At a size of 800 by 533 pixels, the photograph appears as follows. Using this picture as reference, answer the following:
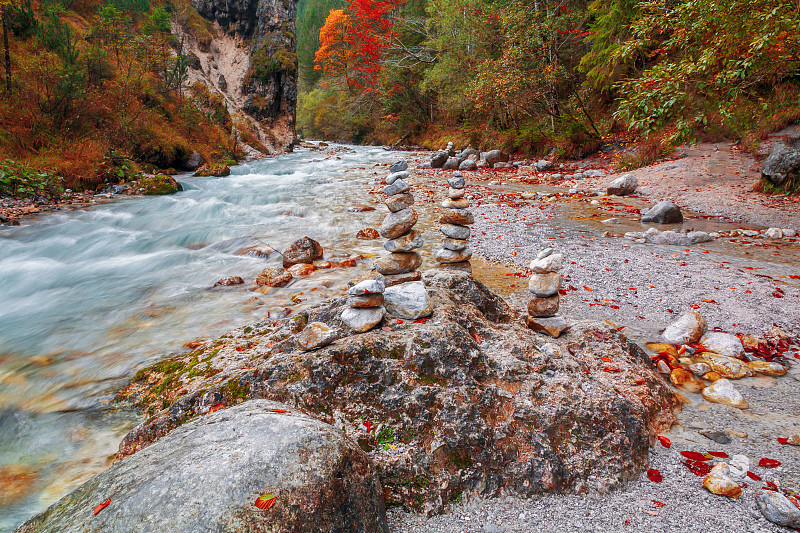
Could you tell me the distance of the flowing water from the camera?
3473 mm

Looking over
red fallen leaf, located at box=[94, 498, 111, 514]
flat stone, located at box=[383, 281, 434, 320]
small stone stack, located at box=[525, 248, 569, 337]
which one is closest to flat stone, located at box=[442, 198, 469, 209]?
small stone stack, located at box=[525, 248, 569, 337]

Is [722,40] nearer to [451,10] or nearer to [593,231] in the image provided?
[593,231]

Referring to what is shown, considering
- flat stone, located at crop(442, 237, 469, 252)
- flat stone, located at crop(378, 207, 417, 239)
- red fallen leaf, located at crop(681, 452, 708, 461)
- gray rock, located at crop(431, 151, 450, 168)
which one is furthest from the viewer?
gray rock, located at crop(431, 151, 450, 168)

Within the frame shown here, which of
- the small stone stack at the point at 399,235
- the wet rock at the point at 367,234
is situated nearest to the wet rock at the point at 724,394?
the small stone stack at the point at 399,235

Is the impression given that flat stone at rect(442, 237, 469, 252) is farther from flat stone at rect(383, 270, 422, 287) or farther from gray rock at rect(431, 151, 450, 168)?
gray rock at rect(431, 151, 450, 168)

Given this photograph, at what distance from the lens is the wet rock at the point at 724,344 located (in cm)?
391

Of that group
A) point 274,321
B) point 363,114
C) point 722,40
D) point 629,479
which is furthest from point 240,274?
point 363,114

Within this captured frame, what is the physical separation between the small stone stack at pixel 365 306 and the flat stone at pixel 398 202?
184 cm

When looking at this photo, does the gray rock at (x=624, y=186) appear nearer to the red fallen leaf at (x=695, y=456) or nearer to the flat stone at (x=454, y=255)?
the flat stone at (x=454, y=255)

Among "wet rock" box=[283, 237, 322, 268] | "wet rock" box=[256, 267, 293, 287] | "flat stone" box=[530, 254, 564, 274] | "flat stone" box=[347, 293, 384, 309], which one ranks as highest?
"flat stone" box=[530, 254, 564, 274]

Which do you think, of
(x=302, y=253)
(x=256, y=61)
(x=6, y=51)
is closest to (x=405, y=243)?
(x=302, y=253)

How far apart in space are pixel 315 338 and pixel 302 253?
211 inches

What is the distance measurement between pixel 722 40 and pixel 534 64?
45.7 ft

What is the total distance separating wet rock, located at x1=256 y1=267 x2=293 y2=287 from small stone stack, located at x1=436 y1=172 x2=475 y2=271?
2946 millimetres
